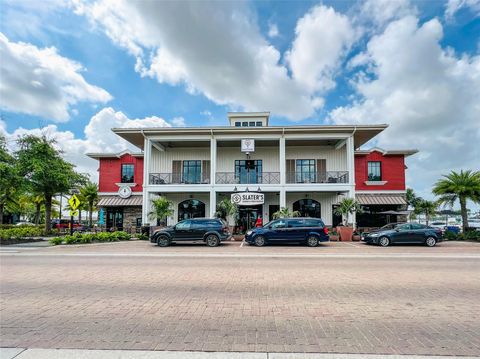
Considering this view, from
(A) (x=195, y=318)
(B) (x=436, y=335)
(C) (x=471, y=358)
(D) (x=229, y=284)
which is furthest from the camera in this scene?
(D) (x=229, y=284)

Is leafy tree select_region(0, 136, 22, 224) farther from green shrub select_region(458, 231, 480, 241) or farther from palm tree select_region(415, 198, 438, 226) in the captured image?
palm tree select_region(415, 198, 438, 226)

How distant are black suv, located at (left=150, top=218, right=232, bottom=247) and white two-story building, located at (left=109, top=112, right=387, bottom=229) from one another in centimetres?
460

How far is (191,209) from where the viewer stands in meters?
24.8

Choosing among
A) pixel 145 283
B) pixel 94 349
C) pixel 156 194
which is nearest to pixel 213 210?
pixel 156 194

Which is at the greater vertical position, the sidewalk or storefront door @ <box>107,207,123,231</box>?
storefront door @ <box>107,207,123,231</box>

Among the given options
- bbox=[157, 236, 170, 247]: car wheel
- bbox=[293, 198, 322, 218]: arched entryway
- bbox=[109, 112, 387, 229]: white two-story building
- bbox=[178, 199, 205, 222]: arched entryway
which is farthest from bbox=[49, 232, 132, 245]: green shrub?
bbox=[293, 198, 322, 218]: arched entryway

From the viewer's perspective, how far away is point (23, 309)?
5.21 meters

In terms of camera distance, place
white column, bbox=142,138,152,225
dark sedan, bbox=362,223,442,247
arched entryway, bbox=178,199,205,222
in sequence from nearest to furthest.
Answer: dark sedan, bbox=362,223,442,247 → white column, bbox=142,138,152,225 → arched entryway, bbox=178,199,205,222

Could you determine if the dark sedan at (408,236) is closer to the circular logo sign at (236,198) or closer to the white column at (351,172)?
the white column at (351,172)

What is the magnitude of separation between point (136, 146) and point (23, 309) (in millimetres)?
→ 22794

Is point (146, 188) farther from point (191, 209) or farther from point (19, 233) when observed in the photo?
point (19, 233)

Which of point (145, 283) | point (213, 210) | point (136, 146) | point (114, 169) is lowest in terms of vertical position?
point (145, 283)

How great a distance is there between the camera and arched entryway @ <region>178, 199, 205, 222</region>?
24734 mm

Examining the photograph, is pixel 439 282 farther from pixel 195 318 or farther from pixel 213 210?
pixel 213 210
